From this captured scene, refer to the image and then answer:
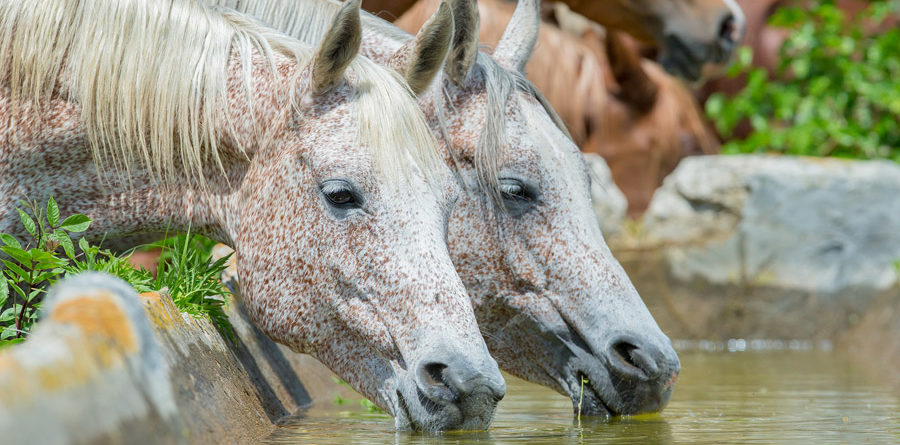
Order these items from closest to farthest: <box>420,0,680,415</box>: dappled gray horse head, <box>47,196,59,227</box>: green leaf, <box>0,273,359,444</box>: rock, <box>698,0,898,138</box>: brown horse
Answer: <box>0,273,359,444</box>: rock
<box>47,196,59,227</box>: green leaf
<box>420,0,680,415</box>: dappled gray horse head
<box>698,0,898,138</box>: brown horse

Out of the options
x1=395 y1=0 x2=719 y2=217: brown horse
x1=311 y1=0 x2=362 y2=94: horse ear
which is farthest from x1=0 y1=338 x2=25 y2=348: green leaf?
x1=395 y1=0 x2=719 y2=217: brown horse

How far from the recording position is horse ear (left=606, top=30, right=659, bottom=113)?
9984 millimetres

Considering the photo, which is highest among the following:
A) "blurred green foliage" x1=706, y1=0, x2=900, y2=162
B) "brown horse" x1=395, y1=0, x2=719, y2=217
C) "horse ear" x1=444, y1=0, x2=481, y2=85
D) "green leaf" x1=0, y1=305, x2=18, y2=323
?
"horse ear" x1=444, y1=0, x2=481, y2=85

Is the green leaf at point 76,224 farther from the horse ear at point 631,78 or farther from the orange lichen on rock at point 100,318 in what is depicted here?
the horse ear at point 631,78

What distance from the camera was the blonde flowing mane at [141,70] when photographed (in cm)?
344

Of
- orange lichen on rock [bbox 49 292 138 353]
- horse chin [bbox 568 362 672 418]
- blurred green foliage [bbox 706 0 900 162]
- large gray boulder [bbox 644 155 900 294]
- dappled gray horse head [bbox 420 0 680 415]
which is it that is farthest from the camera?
blurred green foliage [bbox 706 0 900 162]

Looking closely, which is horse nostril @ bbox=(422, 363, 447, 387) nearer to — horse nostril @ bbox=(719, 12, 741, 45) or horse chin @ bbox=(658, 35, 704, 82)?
horse chin @ bbox=(658, 35, 704, 82)

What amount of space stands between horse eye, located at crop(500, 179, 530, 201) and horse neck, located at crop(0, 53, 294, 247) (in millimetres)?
967

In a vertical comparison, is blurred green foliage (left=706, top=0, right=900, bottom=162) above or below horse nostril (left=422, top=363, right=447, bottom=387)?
below

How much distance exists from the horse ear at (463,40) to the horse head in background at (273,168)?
398mm

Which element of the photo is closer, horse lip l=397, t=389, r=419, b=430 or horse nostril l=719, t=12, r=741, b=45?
horse lip l=397, t=389, r=419, b=430

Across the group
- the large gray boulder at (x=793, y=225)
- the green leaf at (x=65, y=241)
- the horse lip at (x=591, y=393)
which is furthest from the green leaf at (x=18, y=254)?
the large gray boulder at (x=793, y=225)

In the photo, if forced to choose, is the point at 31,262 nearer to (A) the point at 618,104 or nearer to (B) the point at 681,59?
(B) the point at 681,59

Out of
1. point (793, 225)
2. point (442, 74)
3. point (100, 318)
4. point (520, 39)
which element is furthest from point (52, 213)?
point (793, 225)
